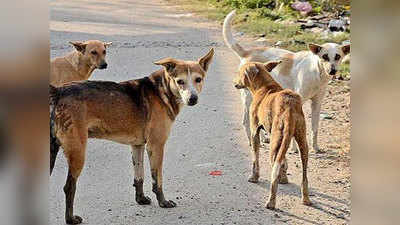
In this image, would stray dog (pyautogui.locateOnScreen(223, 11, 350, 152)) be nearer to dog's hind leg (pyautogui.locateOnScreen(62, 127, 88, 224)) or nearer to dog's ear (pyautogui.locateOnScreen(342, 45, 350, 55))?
dog's ear (pyautogui.locateOnScreen(342, 45, 350, 55))

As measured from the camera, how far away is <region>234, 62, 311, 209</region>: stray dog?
2.96m

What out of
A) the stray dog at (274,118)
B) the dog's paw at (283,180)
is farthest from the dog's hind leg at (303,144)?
the dog's paw at (283,180)

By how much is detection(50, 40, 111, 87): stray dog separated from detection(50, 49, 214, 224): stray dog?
3.65 feet

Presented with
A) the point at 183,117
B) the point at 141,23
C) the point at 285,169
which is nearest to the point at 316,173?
the point at 285,169

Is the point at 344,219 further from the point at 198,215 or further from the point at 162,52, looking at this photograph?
the point at 162,52

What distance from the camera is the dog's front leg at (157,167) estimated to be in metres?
2.96

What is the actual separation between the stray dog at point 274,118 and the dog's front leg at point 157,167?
0.52 m

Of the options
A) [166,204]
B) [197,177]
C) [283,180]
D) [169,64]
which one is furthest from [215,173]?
[169,64]

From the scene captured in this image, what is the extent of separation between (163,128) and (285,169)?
0.88 metres

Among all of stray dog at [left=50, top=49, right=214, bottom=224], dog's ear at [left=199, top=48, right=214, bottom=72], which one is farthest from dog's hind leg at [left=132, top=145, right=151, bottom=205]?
dog's ear at [left=199, top=48, right=214, bottom=72]

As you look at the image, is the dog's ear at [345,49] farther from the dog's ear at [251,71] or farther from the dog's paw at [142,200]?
the dog's paw at [142,200]

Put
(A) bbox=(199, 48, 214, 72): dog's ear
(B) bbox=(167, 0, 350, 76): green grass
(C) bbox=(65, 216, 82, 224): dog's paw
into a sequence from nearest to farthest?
(C) bbox=(65, 216, 82, 224): dog's paw → (A) bbox=(199, 48, 214, 72): dog's ear → (B) bbox=(167, 0, 350, 76): green grass

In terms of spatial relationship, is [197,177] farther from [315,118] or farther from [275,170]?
[315,118]

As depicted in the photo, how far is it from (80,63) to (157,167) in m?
1.30
